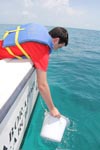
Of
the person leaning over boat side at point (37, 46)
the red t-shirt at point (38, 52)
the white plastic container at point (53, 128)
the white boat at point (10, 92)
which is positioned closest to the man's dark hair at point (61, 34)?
the person leaning over boat side at point (37, 46)

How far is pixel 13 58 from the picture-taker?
326 centimetres

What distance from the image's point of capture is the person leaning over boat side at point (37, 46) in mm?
2943

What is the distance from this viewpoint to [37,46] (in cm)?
299

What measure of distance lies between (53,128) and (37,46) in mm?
1082

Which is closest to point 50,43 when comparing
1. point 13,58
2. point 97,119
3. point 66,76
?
point 13,58

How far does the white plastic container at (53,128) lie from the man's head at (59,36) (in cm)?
94

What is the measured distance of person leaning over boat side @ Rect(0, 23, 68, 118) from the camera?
2943 mm

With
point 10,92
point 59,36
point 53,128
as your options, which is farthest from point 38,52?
point 53,128

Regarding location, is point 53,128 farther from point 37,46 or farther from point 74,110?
point 74,110

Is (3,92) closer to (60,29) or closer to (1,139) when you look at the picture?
(1,139)

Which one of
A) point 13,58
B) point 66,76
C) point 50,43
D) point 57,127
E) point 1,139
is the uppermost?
point 50,43

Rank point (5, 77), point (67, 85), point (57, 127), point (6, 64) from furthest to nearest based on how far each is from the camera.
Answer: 1. point (67, 85)
2. point (57, 127)
3. point (6, 64)
4. point (5, 77)

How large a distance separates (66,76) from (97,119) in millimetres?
3126

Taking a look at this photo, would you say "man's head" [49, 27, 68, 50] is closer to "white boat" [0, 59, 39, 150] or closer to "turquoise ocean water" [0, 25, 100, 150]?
"white boat" [0, 59, 39, 150]
